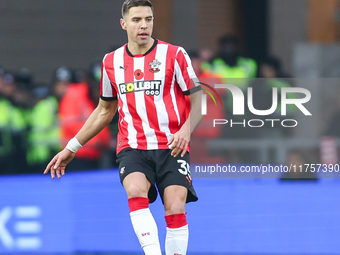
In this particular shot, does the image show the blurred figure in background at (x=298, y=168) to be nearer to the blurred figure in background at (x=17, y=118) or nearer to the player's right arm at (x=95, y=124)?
the player's right arm at (x=95, y=124)

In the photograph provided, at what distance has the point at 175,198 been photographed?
397 centimetres

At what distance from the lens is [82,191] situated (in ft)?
18.4

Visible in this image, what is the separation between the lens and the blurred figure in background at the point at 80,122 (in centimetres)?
848

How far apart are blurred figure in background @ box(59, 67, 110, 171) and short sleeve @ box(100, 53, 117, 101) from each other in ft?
13.5

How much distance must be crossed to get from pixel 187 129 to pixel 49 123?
5.63 m

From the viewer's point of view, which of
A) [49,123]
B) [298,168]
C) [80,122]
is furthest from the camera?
[49,123]

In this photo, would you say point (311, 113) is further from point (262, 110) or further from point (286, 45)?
point (286, 45)

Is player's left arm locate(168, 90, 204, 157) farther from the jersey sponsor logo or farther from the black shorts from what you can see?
the jersey sponsor logo

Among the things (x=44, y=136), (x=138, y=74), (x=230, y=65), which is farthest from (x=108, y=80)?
(x=230, y=65)

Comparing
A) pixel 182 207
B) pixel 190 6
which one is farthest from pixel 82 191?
pixel 190 6

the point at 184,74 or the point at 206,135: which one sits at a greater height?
the point at 184,74

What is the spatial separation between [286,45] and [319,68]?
1.79m

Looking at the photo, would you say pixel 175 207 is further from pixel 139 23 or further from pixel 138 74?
pixel 139 23

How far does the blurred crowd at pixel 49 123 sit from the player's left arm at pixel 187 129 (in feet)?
14.8
